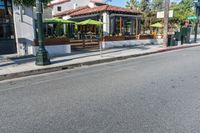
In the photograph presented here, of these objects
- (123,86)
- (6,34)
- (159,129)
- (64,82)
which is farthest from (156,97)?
(6,34)

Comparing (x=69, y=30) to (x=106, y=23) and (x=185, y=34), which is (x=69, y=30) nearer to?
(x=106, y=23)

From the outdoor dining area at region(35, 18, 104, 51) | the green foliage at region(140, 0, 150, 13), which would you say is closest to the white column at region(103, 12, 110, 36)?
the outdoor dining area at region(35, 18, 104, 51)

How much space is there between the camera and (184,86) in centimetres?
642

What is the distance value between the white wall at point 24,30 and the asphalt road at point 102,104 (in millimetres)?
6159

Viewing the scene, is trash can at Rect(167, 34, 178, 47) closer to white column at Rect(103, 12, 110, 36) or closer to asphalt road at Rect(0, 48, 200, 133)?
white column at Rect(103, 12, 110, 36)

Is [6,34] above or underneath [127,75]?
above

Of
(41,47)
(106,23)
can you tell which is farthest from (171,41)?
(41,47)

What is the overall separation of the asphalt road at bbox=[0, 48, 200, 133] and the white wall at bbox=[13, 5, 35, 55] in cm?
616

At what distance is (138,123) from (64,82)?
12.9ft

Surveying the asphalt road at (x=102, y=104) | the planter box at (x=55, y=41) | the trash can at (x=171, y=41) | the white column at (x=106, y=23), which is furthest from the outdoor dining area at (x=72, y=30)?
the asphalt road at (x=102, y=104)

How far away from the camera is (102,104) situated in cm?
497

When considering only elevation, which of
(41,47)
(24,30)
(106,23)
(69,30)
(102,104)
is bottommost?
(102,104)

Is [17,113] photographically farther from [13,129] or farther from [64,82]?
[64,82]

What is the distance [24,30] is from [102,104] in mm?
10490
